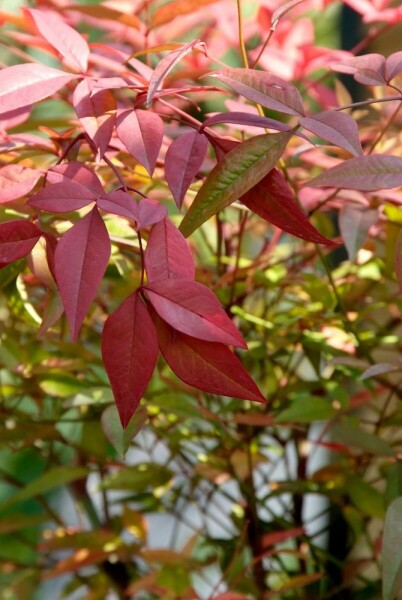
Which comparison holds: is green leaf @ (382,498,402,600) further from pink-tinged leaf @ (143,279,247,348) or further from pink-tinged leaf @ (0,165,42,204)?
pink-tinged leaf @ (0,165,42,204)

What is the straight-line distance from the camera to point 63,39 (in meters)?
0.44

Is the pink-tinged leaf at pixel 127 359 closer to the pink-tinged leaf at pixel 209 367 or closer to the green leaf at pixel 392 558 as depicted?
the pink-tinged leaf at pixel 209 367

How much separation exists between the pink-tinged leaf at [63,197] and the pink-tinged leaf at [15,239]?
2 centimetres

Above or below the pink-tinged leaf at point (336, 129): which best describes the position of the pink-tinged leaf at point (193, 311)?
below

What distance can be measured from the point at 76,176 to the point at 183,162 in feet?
0.17

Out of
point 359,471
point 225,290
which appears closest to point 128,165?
point 225,290

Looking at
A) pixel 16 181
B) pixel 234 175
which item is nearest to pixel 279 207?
pixel 234 175

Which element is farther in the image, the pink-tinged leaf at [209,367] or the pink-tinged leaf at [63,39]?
the pink-tinged leaf at [63,39]

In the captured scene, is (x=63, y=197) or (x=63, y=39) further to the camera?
(x=63, y=39)

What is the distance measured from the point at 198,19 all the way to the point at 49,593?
1.04m

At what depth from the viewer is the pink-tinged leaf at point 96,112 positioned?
0.37 meters

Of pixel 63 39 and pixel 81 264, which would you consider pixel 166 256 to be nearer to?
pixel 81 264

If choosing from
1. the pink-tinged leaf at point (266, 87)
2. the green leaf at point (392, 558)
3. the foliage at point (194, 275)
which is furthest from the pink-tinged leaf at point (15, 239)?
the green leaf at point (392, 558)

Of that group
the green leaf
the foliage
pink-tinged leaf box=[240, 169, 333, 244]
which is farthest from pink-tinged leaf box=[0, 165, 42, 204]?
the green leaf
